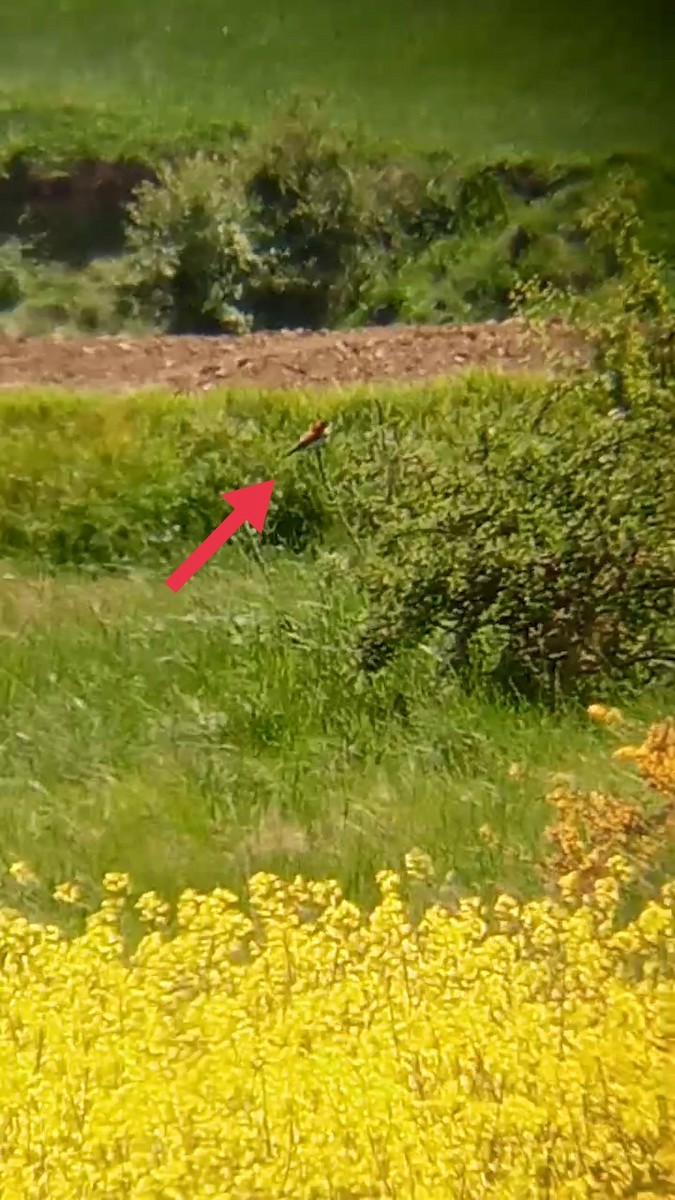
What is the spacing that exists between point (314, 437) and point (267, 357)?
0.33ft

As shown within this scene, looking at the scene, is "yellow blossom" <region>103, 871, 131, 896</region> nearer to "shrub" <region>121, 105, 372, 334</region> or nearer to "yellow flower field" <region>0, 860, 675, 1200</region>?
"yellow flower field" <region>0, 860, 675, 1200</region>

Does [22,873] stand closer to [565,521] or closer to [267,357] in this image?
[267,357]

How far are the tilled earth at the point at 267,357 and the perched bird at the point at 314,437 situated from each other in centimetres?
5

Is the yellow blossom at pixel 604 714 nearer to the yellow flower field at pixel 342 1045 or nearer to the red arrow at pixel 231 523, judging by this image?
the yellow flower field at pixel 342 1045

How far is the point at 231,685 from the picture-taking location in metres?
1.92

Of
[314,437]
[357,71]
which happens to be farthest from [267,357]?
[357,71]

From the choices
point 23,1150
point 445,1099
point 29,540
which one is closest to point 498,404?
point 29,540

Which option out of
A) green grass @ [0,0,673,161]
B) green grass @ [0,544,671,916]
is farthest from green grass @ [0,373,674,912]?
green grass @ [0,0,673,161]

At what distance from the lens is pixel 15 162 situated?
195 cm

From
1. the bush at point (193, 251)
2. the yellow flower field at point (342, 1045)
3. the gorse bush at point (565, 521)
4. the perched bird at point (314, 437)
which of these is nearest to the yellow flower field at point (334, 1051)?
the yellow flower field at point (342, 1045)

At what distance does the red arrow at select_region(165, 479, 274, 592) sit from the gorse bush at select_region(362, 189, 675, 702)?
0.47 ft

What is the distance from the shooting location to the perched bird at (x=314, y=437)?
1985mm

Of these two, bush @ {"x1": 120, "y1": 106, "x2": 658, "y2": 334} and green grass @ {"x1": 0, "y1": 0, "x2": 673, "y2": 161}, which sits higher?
green grass @ {"x1": 0, "y1": 0, "x2": 673, "y2": 161}

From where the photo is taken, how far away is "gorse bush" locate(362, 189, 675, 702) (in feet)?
6.57
